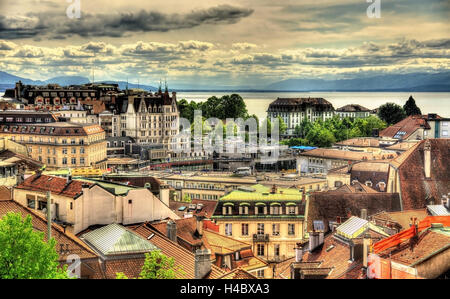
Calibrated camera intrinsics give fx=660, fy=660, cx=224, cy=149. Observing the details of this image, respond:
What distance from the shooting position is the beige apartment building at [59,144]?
1199 centimetres

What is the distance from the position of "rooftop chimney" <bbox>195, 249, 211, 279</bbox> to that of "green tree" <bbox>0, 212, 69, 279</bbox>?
1303mm

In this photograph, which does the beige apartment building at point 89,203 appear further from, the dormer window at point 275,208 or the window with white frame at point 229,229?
the dormer window at point 275,208

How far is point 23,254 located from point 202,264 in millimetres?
1741

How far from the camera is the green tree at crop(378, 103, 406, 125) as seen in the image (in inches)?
1090

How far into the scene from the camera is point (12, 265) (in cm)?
528

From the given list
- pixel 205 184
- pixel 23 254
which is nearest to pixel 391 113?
Result: pixel 205 184

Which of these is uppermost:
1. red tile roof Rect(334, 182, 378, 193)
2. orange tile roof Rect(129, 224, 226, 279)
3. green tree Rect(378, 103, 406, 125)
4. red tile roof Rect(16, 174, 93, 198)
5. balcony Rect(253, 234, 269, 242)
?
green tree Rect(378, 103, 406, 125)

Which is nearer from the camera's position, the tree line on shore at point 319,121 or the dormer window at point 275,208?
the dormer window at point 275,208

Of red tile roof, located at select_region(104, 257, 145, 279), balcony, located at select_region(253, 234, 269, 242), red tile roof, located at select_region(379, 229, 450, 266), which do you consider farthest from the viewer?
balcony, located at select_region(253, 234, 269, 242)

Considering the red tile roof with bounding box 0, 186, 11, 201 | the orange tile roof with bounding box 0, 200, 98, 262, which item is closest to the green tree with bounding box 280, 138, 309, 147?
the red tile roof with bounding box 0, 186, 11, 201

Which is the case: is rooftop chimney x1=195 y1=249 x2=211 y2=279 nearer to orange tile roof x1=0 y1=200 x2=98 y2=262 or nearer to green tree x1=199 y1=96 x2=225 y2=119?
orange tile roof x1=0 y1=200 x2=98 y2=262

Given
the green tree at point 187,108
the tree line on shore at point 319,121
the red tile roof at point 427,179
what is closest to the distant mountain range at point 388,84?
the red tile roof at point 427,179

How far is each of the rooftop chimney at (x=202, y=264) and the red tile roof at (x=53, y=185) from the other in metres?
2.15

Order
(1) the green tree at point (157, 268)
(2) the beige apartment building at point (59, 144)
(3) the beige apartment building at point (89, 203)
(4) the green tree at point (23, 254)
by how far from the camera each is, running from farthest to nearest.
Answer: (2) the beige apartment building at point (59, 144), (3) the beige apartment building at point (89, 203), (1) the green tree at point (157, 268), (4) the green tree at point (23, 254)
